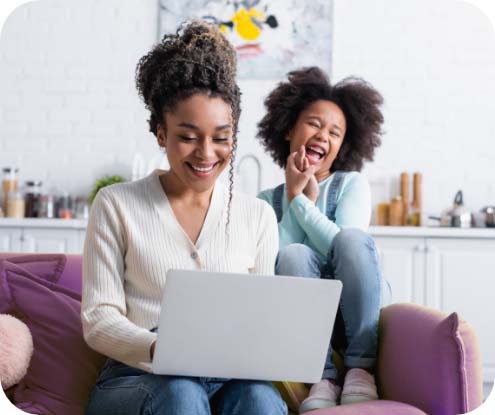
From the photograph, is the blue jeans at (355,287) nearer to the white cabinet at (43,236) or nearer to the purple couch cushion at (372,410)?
the purple couch cushion at (372,410)

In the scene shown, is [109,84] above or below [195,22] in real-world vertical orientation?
above

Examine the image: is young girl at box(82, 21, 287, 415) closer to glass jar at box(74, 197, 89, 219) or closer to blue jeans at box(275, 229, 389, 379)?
blue jeans at box(275, 229, 389, 379)

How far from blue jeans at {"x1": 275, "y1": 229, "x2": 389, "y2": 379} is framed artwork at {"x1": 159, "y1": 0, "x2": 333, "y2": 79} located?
2843mm

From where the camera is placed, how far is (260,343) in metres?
1.44

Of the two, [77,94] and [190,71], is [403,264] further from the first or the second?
[190,71]

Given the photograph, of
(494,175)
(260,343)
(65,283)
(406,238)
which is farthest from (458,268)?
(260,343)

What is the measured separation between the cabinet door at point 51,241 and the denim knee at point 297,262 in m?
2.39

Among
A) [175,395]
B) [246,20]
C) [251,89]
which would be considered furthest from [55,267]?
[246,20]

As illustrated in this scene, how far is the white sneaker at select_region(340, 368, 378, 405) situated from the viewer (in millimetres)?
1825

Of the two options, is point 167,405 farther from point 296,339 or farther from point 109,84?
point 109,84

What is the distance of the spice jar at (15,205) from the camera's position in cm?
450

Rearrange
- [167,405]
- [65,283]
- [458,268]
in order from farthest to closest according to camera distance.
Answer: [458,268] → [65,283] → [167,405]

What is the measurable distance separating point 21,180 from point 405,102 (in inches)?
93.8

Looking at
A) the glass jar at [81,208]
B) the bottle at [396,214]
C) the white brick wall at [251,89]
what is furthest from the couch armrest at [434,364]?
the glass jar at [81,208]
